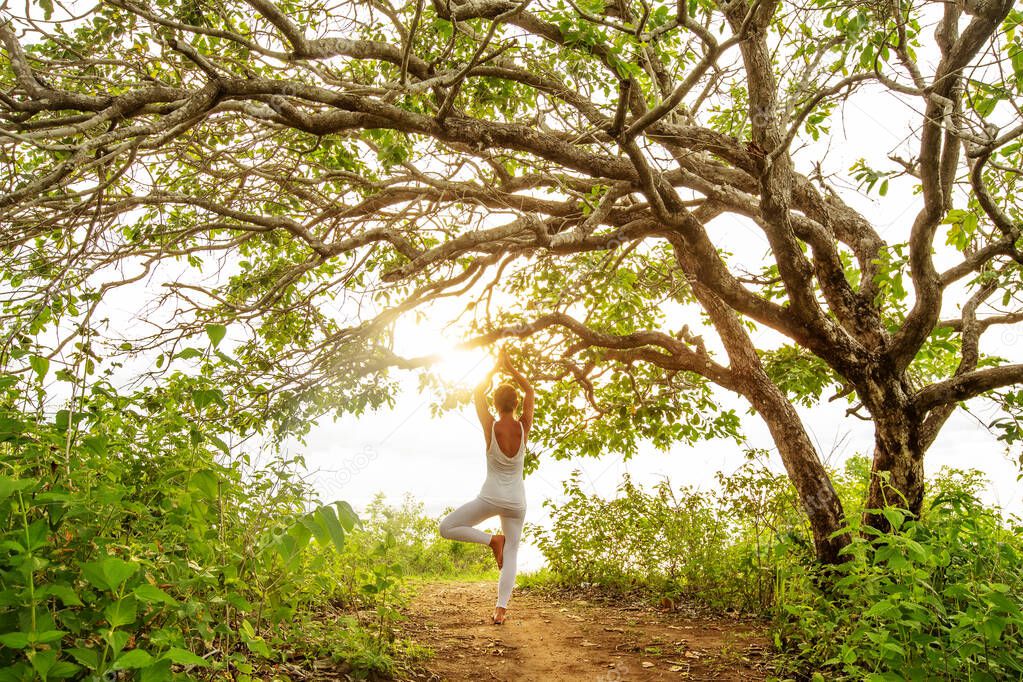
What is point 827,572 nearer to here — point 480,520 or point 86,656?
point 480,520

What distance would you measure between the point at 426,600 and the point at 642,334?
16.7ft

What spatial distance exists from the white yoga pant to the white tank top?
0.23ft

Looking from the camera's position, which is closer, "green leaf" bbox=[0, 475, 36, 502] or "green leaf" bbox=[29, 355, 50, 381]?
"green leaf" bbox=[0, 475, 36, 502]

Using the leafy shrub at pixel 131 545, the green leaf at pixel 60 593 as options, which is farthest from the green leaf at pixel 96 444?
the green leaf at pixel 60 593

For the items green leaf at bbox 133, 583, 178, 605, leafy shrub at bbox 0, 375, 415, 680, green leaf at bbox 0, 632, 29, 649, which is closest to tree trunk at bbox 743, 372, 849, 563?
leafy shrub at bbox 0, 375, 415, 680

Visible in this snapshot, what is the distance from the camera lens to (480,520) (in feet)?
22.2

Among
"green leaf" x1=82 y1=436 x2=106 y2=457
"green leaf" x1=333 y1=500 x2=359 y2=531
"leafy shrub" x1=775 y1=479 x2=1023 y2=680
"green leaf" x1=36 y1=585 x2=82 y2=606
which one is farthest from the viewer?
"leafy shrub" x1=775 y1=479 x2=1023 y2=680

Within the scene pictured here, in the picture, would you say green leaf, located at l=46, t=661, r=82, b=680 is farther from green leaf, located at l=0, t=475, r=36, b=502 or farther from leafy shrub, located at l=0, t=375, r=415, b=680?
green leaf, located at l=0, t=475, r=36, b=502

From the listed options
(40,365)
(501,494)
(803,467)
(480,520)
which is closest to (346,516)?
(40,365)

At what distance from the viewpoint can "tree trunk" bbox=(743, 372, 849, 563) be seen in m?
7.18

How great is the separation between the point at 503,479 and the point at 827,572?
3.46 meters

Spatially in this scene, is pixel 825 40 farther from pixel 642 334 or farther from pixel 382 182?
pixel 382 182

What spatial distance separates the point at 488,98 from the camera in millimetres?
7746

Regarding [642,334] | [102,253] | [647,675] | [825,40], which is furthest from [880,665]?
[102,253]
